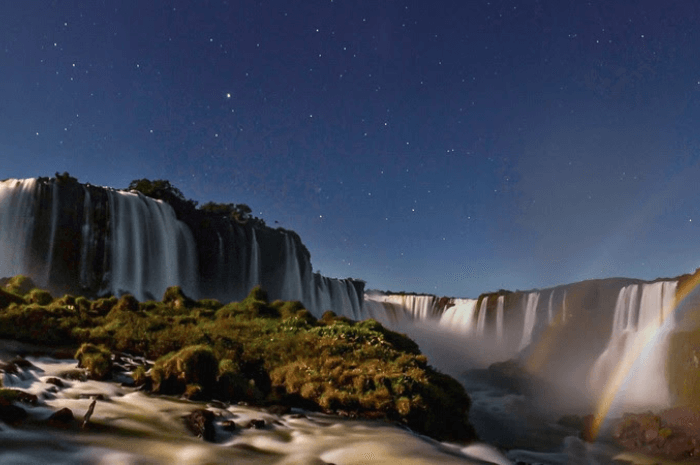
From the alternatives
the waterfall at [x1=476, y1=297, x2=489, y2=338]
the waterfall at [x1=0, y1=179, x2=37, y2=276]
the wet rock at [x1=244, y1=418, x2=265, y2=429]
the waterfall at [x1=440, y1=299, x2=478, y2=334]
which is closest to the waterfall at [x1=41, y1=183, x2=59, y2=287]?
the waterfall at [x1=0, y1=179, x2=37, y2=276]

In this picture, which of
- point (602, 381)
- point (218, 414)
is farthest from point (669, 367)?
point (218, 414)

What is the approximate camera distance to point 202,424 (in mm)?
6953

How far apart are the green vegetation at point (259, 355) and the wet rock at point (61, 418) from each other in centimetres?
250

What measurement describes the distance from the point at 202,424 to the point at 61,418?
6.71 ft

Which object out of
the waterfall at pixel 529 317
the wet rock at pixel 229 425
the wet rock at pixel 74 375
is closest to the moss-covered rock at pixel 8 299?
the wet rock at pixel 74 375

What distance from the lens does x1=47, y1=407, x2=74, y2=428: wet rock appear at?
6217 mm

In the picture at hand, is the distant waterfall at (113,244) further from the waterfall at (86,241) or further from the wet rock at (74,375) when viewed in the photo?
the wet rock at (74,375)

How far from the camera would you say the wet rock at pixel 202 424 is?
6.75m

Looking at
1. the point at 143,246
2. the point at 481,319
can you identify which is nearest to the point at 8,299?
the point at 143,246

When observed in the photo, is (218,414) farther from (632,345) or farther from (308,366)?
(632,345)

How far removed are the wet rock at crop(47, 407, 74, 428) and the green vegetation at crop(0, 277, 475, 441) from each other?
250 cm

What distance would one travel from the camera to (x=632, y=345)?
3269cm

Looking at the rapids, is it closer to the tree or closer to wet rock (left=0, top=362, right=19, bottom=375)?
wet rock (left=0, top=362, right=19, bottom=375)

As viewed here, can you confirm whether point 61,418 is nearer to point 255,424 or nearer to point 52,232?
point 255,424
